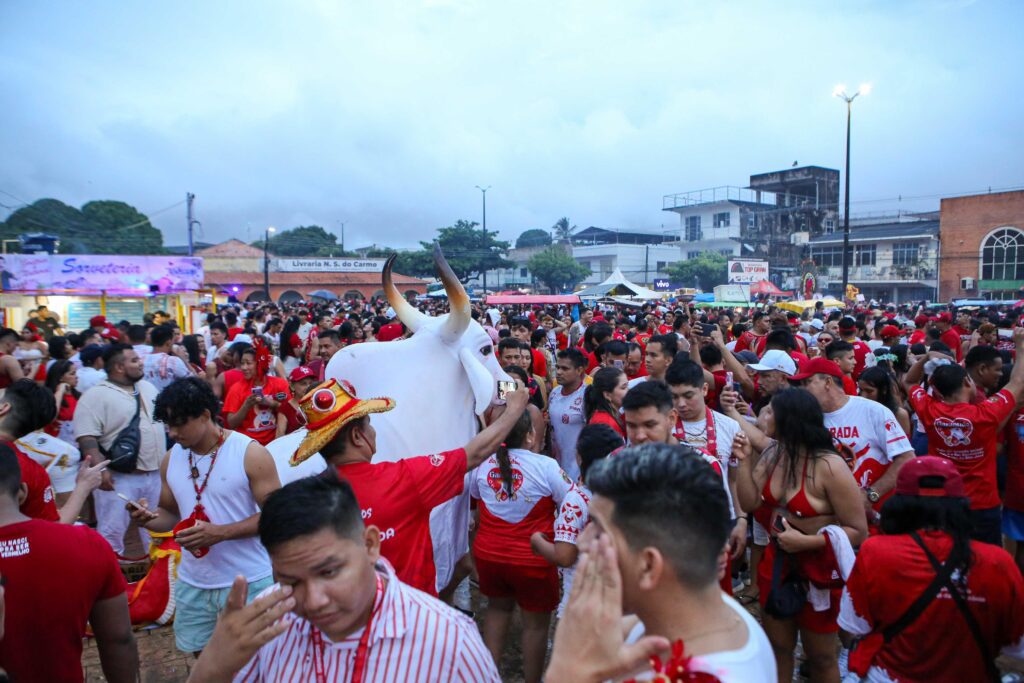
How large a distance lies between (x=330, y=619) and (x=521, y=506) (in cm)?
201

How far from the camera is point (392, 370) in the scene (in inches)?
142

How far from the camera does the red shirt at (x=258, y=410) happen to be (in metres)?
5.69

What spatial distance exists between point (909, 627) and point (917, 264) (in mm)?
43418

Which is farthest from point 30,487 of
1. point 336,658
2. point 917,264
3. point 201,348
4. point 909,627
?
A: point 917,264

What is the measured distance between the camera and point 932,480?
255 cm

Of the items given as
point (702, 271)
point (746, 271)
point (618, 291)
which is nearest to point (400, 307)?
point (618, 291)

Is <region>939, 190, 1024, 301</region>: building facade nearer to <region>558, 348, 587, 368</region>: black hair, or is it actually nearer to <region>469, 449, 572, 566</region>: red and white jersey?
<region>558, 348, 587, 368</region>: black hair

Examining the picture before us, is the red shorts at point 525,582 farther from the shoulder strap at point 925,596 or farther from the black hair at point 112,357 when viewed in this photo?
the black hair at point 112,357

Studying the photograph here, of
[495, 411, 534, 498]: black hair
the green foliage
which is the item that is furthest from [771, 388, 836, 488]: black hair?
the green foliage

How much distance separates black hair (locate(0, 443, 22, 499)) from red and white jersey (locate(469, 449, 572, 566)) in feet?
7.08

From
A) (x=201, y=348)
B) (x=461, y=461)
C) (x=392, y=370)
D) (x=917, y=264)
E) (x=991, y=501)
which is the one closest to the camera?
(x=461, y=461)

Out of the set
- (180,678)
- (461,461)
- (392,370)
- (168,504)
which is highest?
(392,370)

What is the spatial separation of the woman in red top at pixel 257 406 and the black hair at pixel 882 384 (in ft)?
16.3

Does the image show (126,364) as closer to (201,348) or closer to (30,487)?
(30,487)
